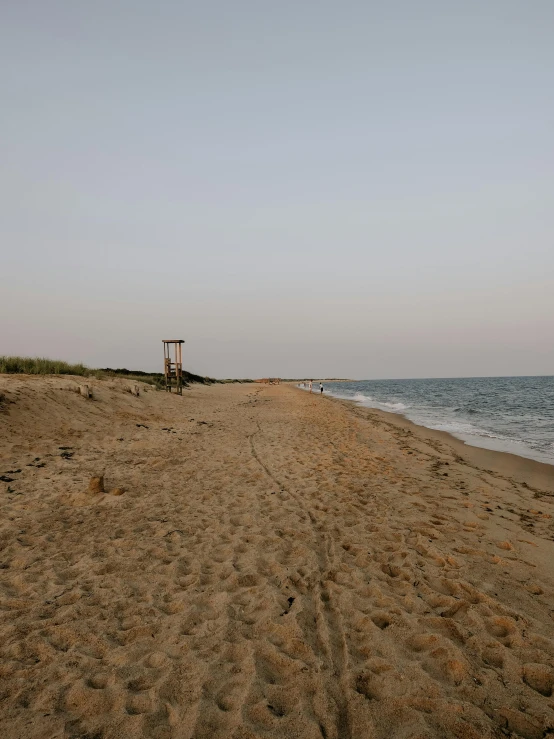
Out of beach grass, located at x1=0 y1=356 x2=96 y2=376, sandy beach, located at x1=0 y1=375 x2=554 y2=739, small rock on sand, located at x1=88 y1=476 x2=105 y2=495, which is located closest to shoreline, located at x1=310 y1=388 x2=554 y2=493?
sandy beach, located at x1=0 y1=375 x2=554 y2=739

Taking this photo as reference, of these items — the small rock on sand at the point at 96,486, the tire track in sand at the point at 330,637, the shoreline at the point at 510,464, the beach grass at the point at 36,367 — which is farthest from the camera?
the beach grass at the point at 36,367

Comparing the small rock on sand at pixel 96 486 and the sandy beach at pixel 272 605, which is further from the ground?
the small rock on sand at pixel 96 486

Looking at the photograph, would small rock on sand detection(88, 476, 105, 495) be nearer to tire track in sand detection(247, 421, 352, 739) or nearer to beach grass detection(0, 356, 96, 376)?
tire track in sand detection(247, 421, 352, 739)

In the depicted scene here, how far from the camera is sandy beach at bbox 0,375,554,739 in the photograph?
→ 2568 millimetres

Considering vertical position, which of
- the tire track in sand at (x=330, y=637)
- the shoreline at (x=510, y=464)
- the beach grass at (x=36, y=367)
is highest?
the beach grass at (x=36, y=367)

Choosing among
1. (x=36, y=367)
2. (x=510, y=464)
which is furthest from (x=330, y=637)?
(x=36, y=367)

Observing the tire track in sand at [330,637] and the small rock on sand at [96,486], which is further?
the small rock on sand at [96,486]

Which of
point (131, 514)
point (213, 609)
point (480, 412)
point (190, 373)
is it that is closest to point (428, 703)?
point (213, 609)

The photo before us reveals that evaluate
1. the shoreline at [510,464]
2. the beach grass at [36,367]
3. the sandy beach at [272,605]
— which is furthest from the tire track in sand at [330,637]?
the beach grass at [36,367]

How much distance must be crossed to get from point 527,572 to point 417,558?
1248 millimetres

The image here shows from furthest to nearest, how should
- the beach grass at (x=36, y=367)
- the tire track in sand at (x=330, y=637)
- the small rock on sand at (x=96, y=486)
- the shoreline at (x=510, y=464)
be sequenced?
the beach grass at (x=36, y=367), the shoreline at (x=510, y=464), the small rock on sand at (x=96, y=486), the tire track in sand at (x=330, y=637)

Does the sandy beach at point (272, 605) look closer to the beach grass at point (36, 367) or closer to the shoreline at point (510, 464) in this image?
the shoreline at point (510, 464)

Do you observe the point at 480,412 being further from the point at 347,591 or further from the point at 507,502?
the point at 347,591

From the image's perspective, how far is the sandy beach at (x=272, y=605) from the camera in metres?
2.57
